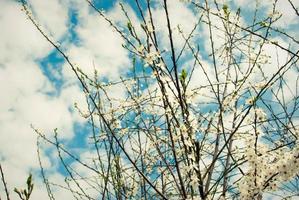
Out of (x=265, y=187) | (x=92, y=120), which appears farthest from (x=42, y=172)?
(x=265, y=187)

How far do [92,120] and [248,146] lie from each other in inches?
75.5

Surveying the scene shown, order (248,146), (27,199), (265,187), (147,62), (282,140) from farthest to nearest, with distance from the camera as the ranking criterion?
(282,140) < (147,62) < (248,146) < (265,187) < (27,199)

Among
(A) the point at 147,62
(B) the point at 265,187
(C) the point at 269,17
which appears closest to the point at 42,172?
(A) the point at 147,62

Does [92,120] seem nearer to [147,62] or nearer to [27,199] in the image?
[147,62]

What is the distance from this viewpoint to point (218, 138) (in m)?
4.29

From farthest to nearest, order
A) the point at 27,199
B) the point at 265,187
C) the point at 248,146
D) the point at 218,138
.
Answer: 1. the point at 218,138
2. the point at 248,146
3. the point at 265,187
4. the point at 27,199

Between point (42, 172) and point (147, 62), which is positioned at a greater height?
point (147, 62)

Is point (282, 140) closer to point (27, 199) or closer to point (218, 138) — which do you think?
point (218, 138)

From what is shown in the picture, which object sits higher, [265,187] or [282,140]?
[282,140]

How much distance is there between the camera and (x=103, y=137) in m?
4.39

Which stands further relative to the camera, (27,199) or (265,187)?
(265,187)

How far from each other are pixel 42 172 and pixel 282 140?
2818mm

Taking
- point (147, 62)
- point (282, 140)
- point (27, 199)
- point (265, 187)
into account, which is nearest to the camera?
point (27, 199)

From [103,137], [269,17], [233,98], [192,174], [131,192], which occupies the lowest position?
[192,174]
